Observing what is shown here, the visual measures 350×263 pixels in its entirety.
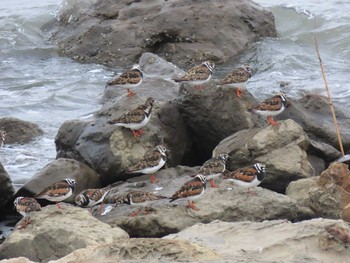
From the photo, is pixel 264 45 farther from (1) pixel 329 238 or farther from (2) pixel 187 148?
(1) pixel 329 238

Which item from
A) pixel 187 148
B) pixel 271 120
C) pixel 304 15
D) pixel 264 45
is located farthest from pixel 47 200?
pixel 304 15

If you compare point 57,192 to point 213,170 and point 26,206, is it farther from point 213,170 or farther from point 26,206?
point 213,170

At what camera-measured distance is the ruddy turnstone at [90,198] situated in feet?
32.4

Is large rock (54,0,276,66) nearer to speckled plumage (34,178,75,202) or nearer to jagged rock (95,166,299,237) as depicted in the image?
speckled plumage (34,178,75,202)

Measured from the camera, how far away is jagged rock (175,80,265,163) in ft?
38.3

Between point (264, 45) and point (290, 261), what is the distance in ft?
47.7

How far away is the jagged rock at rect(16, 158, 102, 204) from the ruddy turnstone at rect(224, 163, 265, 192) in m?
2.07

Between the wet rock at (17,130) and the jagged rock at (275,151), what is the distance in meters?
4.41

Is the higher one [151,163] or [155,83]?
[151,163]

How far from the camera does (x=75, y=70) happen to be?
18.9m

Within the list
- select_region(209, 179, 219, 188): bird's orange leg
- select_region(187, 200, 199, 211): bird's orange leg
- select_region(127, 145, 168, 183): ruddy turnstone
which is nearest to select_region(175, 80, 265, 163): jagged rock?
select_region(127, 145, 168, 183): ruddy turnstone

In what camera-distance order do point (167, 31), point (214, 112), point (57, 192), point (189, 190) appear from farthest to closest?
point (167, 31), point (214, 112), point (57, 192), point (189, 190)

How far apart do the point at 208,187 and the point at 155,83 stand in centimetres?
401

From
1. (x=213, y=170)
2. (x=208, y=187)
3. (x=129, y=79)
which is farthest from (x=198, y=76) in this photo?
(x=208, y=187)
